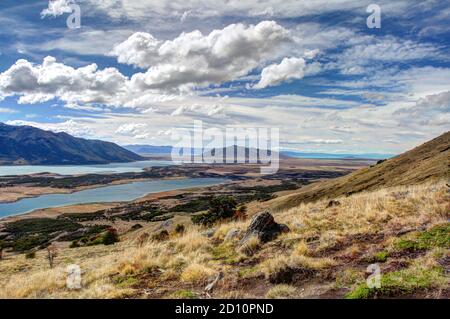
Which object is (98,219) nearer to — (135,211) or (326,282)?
(135,211)

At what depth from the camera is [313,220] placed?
17766 millimetres

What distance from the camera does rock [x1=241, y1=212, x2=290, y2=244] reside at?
15038 mm

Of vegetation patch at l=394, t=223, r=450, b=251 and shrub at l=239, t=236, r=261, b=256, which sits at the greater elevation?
vegetation patch at l=394, t=223, r=450, b=251

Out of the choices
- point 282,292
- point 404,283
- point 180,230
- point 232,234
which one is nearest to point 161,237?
point 180,230

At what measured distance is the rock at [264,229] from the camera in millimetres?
15038

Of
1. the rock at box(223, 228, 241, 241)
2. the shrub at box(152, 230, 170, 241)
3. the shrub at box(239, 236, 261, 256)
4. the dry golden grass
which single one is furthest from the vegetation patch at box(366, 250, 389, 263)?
the shrub at box(152, 230, 170, 241)

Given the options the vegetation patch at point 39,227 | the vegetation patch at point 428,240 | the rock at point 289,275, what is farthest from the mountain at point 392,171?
the vegetation patch at point 39,227

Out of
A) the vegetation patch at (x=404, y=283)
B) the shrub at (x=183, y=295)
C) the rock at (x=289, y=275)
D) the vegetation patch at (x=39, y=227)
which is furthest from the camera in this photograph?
the vegetation patch at (x=39, y=227)

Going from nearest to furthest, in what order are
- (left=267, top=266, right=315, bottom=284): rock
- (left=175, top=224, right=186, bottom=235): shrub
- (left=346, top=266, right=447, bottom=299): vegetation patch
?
1. (left=346, top=266, right=447, bottom=299): vegetation patch
2. (left=267, top=266, right=315, bottom=284): rock
3. (left=175, top=224, right=186, bottom=235): shrub

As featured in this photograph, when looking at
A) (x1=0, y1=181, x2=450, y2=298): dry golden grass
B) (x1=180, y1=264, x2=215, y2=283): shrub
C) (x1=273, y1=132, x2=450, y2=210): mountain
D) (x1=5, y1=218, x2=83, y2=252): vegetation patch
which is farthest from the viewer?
(x1=5, y1=218, x2=83, y2=252): vegetation patch

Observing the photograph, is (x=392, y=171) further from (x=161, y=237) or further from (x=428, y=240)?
(x=428, y=240)

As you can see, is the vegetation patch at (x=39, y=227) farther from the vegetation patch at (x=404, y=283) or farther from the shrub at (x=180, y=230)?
the vegetation patch at (x=404, y=283)

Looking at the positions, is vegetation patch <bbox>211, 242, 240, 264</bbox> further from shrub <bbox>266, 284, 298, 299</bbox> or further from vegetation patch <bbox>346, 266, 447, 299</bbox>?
vegetation patch <bbox>346, 266, 447, 299</bbox>
